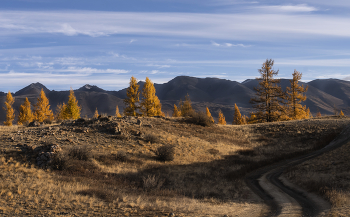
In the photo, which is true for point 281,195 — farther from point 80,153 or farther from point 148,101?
point 148,101

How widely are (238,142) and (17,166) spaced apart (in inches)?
998

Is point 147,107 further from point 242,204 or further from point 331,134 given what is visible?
point 242,204

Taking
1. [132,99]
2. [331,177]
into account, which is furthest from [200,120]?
[331,177]

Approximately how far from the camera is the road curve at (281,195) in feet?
31.8

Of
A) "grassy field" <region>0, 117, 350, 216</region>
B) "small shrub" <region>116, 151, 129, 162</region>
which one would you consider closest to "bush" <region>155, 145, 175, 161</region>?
"grassy field" <region>0, 117, 350, 216</region>

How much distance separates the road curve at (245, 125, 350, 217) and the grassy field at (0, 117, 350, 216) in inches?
30.6

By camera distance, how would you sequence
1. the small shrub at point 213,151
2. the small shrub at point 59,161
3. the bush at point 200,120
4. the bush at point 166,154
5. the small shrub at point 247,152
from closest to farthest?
1. the small shrub at point 59,161
2. the bush at point 166,154
3. the small shrub at point 213,151
4. the small shrub at point 247,152
5. the bush at point 200,120

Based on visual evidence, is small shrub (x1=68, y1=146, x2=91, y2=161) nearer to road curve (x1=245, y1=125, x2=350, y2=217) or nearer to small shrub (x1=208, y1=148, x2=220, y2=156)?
road curve (x1=245, y1=125, x2=350, y2=217)

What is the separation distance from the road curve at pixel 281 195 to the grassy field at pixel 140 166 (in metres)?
0.78

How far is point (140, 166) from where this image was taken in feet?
59.3

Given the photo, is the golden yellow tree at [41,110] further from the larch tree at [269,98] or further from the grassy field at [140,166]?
the larch tree at [269,98]

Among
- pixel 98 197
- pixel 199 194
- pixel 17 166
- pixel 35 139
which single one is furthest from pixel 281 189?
pixel 35 139

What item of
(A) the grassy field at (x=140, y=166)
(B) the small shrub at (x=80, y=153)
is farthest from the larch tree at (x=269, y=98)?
(B) the small shrub at (x=80, y=153)

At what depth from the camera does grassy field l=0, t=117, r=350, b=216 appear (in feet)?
31.3
